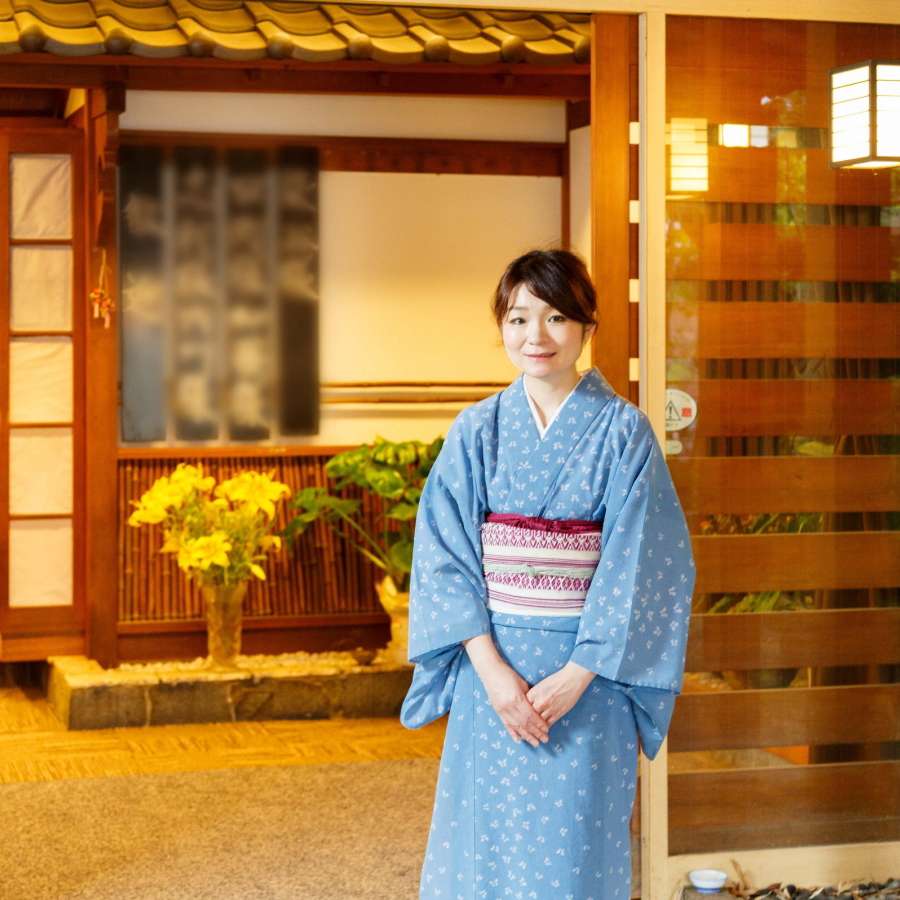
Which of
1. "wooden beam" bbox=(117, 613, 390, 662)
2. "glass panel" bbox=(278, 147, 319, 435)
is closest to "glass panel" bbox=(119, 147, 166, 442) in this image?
"glass panel" bbox=(278, 147, 319, 435)

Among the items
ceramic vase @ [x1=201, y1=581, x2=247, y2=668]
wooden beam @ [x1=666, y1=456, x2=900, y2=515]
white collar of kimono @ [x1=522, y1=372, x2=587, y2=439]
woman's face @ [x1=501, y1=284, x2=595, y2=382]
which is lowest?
ceramic vase @ [x1=201, y1=581, x2=247, y2=668]

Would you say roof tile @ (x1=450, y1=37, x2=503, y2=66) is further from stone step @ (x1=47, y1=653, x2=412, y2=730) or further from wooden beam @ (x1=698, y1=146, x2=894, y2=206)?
stone step @ (x1=47, y1=653, x2=412, y2=730)

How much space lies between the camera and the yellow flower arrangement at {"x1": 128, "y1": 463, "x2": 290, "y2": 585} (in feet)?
15.9

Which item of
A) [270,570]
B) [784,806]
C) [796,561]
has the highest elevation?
[796,561]

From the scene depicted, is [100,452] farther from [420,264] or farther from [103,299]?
[420,264]

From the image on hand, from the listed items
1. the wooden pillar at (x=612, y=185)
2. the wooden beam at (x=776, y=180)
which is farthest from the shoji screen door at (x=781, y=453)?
the wooden pillar at (x=612, y=185)

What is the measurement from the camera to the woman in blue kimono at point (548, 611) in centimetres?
225

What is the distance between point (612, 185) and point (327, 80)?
2.51 metres

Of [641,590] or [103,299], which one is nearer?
[641,590]

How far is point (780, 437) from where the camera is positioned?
3.09 metres

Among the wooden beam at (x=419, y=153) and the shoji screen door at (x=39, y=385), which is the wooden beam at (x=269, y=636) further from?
the wooden beam at (x=419, y=153)

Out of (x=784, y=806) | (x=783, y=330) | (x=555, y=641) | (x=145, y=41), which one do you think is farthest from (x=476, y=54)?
(x=784, y=806)

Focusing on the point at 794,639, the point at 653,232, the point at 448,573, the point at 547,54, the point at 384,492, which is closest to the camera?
the point at 448,573

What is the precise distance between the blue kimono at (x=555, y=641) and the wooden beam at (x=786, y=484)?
700 mm
